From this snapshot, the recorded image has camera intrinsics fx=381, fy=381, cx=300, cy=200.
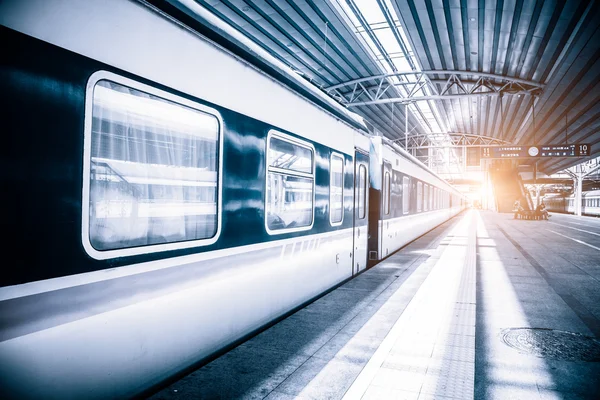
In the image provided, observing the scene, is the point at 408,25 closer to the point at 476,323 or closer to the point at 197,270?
the point at 476,323

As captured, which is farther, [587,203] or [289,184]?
[587,203]

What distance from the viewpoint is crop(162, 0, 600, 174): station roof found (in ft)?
34.9

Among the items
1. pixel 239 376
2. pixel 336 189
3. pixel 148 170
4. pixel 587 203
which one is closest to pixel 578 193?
pixel 587 203

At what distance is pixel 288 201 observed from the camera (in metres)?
4.33

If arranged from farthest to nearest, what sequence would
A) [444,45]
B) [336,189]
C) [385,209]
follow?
1. [444,45]
2. [385,209]
3. [336,189]

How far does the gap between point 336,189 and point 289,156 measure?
5.23 feet

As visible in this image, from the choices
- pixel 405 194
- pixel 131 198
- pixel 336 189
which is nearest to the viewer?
pixel 131 198

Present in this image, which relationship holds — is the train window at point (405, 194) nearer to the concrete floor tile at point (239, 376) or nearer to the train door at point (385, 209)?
the train door at point (385, 209)

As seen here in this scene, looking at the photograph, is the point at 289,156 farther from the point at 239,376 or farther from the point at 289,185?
the point at 239,376

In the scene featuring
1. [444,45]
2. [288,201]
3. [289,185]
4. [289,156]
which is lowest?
[288,201]

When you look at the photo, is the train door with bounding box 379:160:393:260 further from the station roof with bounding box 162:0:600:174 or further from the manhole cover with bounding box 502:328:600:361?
the manhole cover with bounding box 502:328:600:361

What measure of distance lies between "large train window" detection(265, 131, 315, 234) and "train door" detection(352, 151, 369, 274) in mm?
2050

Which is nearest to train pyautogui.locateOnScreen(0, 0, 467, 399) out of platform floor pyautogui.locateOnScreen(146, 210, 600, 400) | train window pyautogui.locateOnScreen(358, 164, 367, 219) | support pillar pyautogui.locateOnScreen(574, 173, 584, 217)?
platform floor pyautogui.locateOnScreen(146, 210, 600, 400)

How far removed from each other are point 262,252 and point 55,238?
2.08 metres
